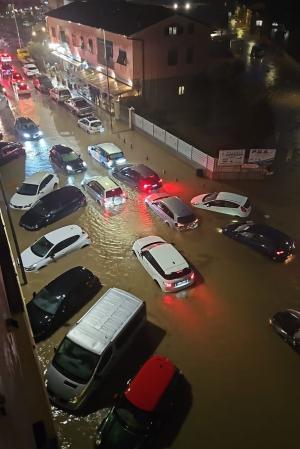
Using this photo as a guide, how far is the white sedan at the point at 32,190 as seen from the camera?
23281 mm

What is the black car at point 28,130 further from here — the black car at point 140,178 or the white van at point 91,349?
the white van at point 91,349

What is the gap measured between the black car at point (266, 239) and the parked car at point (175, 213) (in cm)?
234

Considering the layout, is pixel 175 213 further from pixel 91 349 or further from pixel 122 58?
pixel 122 58

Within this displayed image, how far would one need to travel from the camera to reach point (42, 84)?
44750 millimetres

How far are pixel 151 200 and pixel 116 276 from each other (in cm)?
641

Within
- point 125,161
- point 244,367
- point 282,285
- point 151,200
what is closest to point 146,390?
point 244,367

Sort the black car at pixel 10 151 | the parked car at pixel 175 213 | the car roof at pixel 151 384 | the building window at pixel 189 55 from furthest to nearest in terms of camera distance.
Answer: the building window at pixel 189 55
the black car at pixel 10 151
the parked car at pixel 175 213
the car roof at pixel 151 384

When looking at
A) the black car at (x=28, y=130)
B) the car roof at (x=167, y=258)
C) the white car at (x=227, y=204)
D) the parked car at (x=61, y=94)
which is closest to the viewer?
the car roof at (x=167, y=258)

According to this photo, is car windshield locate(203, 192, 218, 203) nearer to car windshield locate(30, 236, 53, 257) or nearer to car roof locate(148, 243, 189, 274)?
car roof locate(148, 243, 189, 274)

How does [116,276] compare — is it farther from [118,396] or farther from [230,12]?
[230,12]

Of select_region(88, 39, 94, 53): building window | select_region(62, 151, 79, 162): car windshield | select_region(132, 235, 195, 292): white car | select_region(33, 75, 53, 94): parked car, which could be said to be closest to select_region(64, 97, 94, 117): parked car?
select_region(33, 75, 53, 94): parked car

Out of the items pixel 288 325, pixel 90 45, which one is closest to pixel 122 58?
pixel 90 45

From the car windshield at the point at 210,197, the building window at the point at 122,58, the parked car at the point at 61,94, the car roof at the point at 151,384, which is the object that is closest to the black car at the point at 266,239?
the car windshield at the point at 210,197

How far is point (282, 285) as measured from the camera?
17.6 metres
